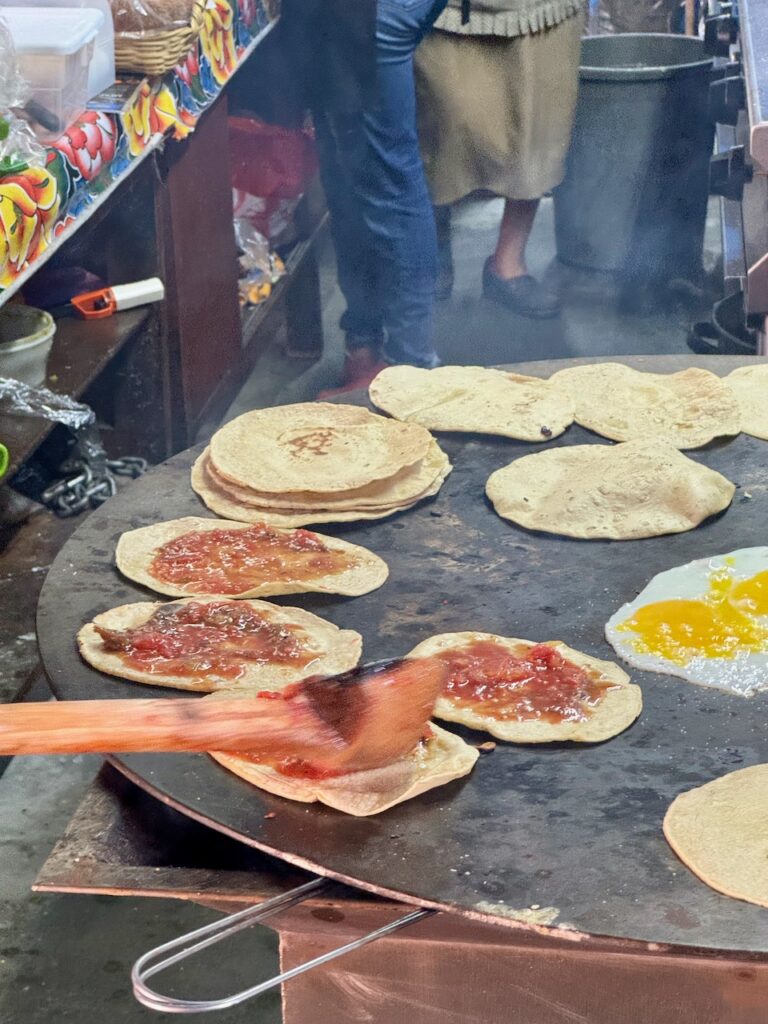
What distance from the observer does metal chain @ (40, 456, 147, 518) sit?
146 inches

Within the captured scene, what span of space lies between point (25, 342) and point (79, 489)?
0.48 meters

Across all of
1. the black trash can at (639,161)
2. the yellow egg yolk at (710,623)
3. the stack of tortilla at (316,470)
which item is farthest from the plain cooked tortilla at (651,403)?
the black trash can at (639,161)

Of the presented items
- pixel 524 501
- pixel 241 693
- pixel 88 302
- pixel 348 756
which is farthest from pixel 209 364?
pixel 348 756

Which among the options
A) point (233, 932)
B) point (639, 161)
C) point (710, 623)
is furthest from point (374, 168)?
point (233, 932)

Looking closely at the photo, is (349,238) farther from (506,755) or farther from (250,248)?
(506,755)

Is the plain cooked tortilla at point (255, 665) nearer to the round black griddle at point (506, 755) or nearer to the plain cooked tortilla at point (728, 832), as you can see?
the round black griddle at point (506, 755)

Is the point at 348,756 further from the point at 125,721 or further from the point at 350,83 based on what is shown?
the point at 350,83

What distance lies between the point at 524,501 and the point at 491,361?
11.3ft

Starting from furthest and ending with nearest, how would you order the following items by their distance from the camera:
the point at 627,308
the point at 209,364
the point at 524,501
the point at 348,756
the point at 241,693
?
the point at 627,308 → the point at 209,364 → the point at 524,501 → the point at 241,693 → the point at 348,756

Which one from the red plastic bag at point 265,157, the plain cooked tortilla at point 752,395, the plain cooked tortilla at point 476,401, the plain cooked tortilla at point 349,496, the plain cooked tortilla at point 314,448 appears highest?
the red plastic bag at point 265,157

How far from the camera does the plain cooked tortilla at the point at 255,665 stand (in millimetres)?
2062

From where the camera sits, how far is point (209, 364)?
191 inches

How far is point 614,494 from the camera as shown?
2.65 m

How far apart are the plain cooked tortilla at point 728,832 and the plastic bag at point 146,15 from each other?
9.99ft
